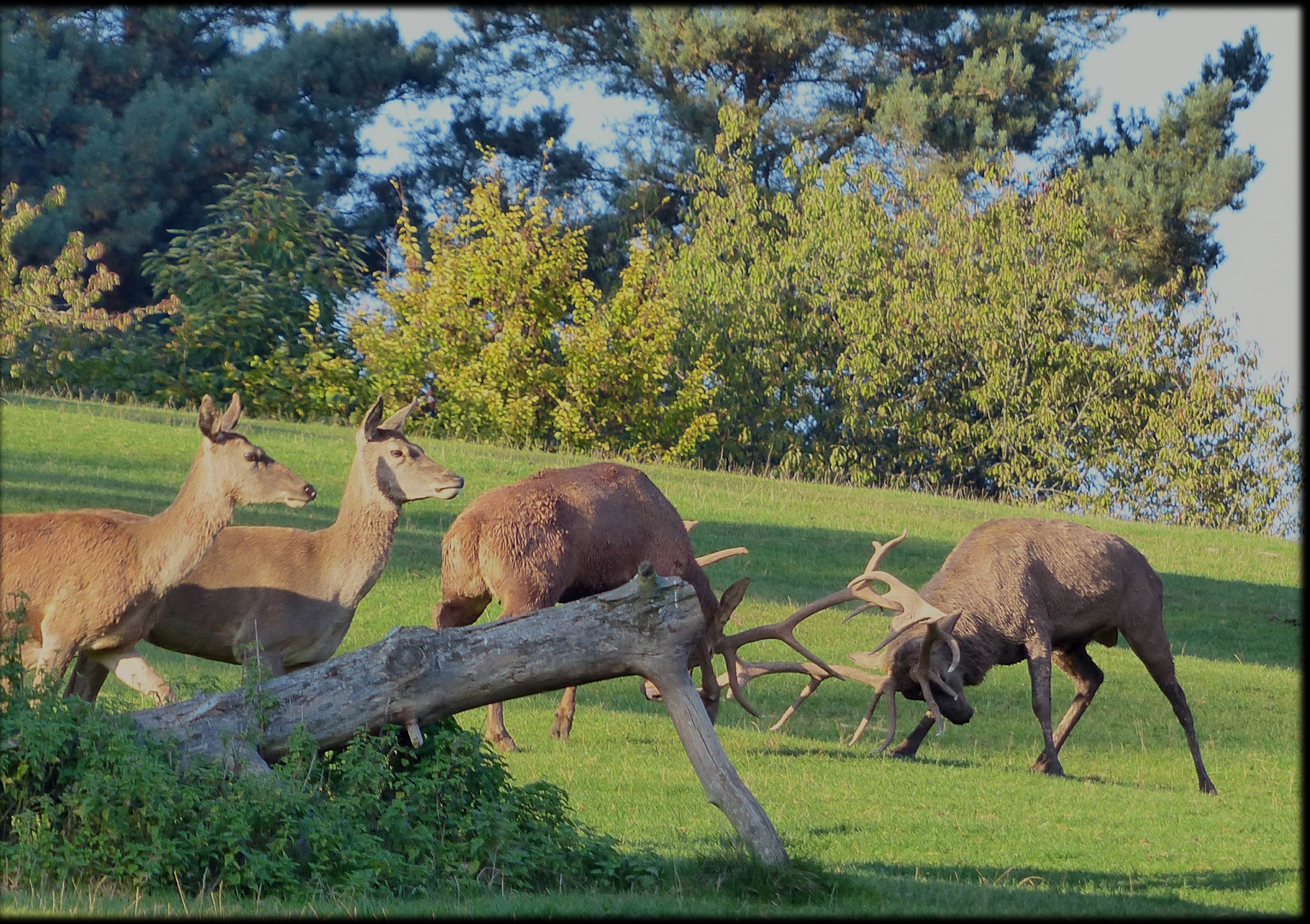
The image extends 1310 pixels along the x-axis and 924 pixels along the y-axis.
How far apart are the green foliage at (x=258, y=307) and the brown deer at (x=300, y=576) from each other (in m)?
24.3

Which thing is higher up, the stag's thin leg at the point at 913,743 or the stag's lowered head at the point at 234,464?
the stag's lowered head at the point at 234,464

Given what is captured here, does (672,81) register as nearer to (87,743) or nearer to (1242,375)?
(1242,375)

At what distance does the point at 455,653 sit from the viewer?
7934mm

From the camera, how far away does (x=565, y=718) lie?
41.3ft

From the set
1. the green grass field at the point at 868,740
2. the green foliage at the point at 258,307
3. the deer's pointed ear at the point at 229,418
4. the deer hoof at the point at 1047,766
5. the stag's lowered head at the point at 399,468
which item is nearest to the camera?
the green grass field at the point at 868,740

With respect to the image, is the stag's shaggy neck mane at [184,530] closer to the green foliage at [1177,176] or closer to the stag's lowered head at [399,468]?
the stag's lowered head at [399,468]

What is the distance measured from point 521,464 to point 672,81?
20932mm

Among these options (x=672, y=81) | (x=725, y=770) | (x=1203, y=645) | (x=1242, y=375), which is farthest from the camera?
(x=672, y=81)

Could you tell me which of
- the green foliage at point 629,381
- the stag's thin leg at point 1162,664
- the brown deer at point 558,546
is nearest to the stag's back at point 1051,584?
the stag's thin leg at point 1162,664

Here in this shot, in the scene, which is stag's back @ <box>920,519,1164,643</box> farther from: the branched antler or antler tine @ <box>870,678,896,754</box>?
antler tine @ <box>870,678,896,754</box>

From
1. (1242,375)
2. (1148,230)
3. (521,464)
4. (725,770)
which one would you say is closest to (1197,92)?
(1148,230)

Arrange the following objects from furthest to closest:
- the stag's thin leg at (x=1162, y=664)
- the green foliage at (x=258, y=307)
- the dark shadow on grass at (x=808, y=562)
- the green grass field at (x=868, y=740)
→ the green foliage at (x=258, y=307)
the dark shadow on grass at (x=808, y=562)
the stag's thin leg at (x=1162, y=664)
the green grass field at (x=868, y=740)

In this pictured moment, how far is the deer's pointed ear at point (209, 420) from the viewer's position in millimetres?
9570

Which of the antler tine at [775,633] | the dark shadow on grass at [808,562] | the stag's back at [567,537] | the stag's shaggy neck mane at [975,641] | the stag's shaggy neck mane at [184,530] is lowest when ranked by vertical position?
the dark shadow on grass at [808,562]
